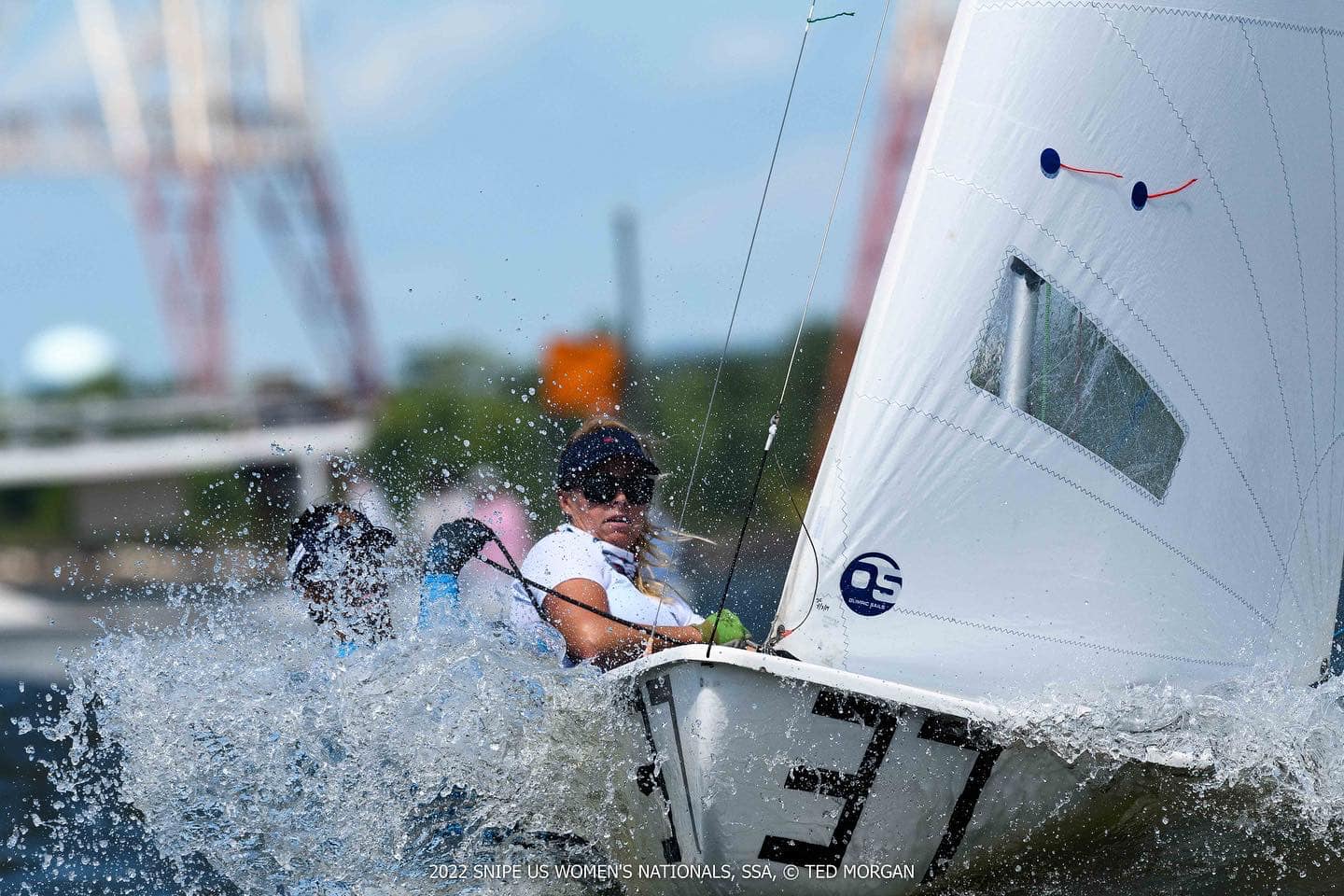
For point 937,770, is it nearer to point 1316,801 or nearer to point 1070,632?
point 1070,632

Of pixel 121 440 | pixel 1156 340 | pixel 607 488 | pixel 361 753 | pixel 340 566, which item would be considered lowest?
pixel 121 440

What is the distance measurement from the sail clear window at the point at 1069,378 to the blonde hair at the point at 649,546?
2.83ft

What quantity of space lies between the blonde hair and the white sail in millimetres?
431

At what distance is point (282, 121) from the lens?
3809 cm

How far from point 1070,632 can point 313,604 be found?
1.83 metres

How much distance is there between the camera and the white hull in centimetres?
286

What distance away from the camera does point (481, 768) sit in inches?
126

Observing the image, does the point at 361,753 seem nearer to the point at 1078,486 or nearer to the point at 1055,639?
the point at 1055,639

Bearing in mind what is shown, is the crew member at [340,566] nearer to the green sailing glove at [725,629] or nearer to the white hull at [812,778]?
the green sailing glove at [725,629]

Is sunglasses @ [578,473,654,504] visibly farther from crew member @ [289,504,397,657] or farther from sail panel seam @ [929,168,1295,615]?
sail panel seam @ [929,168,1295,615]

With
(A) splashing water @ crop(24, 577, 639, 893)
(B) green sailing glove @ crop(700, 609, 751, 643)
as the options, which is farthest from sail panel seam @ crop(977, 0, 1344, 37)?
(A) splashing water @ crop(24, 577, 639, 893)

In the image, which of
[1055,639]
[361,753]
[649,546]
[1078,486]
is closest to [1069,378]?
[1078,486]

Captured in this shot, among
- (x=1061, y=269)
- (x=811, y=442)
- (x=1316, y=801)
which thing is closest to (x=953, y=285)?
(x=1061, y=269)

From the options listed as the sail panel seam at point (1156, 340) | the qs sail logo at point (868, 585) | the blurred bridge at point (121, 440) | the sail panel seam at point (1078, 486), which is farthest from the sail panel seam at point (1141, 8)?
the blurred bridge at point (121, 440)
